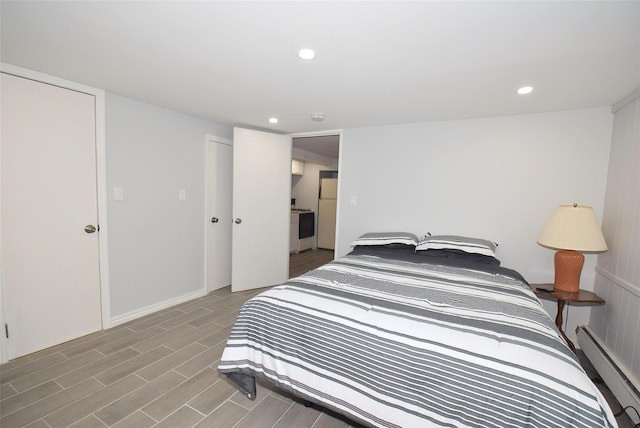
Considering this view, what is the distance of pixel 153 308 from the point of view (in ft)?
9.64

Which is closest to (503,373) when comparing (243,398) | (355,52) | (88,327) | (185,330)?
(243,398)

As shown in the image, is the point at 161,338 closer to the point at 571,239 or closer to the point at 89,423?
the point at 89,423

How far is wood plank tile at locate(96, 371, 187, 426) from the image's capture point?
1.60 m

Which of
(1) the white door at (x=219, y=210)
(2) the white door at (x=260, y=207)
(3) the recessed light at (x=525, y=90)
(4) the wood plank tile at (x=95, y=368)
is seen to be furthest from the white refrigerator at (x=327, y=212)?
(4) the wood plank tile at (x=95, y=368)

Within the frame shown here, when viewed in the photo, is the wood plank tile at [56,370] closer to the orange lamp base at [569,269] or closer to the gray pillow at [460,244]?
the gray pillow at [460,244]

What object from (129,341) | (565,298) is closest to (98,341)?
(129,341)

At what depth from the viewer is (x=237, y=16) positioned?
133 centimetres

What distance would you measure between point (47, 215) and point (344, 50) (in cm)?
255

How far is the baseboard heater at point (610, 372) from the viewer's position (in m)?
1.67

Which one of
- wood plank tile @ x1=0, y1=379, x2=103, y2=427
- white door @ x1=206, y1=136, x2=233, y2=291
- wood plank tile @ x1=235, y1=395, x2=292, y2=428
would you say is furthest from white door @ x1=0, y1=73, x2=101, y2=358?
wood plank tile @ x1=235, y1=395, x2=292, y2=428

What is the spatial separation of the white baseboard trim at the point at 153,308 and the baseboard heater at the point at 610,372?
3.77 meters

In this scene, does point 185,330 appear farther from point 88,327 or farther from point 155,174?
point 155,174

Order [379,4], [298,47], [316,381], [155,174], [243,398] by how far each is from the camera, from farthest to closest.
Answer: [155,174]
[243,398]
[298,47]
[316,381]
[379,4]

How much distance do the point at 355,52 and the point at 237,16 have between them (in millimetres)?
668
